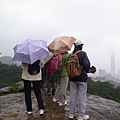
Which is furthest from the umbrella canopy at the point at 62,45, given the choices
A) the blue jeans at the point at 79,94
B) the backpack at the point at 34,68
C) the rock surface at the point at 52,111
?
the rock surface at the point at 52,111

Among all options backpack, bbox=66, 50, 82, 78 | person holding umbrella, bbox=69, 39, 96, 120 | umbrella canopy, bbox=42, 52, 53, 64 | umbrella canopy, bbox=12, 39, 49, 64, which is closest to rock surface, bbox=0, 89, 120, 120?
person holding umbrella, bbox=69, 39, 96, 120

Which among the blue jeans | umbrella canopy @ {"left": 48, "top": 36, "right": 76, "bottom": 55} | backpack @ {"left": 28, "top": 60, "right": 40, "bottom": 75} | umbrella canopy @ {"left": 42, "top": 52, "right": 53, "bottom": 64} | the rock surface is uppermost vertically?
umbrella canopy @ {"left": 48, "top": 36, "right": 76, "bottom": 55}

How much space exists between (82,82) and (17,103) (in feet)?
11.2

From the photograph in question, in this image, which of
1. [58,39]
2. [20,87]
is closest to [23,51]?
[58,39]

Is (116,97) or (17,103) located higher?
(17,103)

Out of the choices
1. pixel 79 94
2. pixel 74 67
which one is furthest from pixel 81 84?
pixel 74 67

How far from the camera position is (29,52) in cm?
536

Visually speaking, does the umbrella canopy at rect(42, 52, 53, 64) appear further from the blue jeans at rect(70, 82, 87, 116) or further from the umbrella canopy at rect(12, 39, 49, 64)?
the blue jeans at rect(70, 82, 87, 116)

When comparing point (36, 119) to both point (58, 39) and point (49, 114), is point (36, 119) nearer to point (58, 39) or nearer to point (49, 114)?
point (49, 114)

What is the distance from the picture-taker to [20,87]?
10758 millimetres

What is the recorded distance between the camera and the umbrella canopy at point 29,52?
532 cm

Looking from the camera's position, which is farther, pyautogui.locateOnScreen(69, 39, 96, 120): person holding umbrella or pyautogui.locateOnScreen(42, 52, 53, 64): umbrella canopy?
pyautogui.locateOnScreen(42, 52, 53, 64): umbrella canopy

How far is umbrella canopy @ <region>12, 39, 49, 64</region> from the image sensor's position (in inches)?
209

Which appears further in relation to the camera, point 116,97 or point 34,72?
point 116,97
